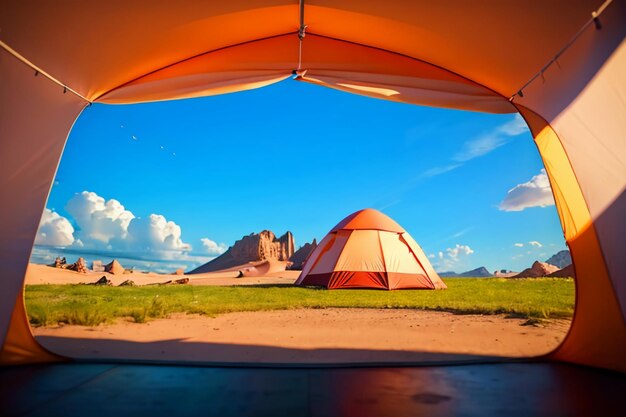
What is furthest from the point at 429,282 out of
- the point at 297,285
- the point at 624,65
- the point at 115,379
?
the point at 115,379

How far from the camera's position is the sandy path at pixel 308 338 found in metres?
3.19

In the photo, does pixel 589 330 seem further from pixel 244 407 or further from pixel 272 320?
pixel 272 320

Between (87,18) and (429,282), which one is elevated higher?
(87,18)

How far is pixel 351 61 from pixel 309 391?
2.91 metres

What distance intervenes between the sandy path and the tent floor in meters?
0.40

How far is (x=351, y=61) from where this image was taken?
347 cm

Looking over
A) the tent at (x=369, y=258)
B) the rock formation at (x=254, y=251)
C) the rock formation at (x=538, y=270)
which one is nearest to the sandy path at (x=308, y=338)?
the tent at (x=369, y=258)

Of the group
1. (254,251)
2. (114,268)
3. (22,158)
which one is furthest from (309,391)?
(254,251)

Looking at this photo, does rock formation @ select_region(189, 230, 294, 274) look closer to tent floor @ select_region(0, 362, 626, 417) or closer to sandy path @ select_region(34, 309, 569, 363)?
sandy path @ select_region(34, 309, 569, 363)

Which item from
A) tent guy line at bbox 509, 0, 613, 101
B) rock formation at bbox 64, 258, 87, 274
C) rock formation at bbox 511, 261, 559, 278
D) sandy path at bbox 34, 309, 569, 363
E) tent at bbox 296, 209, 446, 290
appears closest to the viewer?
tent guy line at bbox 509, 0, 613, 101

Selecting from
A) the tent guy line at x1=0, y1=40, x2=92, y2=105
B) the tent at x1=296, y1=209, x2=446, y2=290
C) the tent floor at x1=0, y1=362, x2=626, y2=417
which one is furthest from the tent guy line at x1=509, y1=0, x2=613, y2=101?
the tent at x1=296, y1=209, x2=446, y2=290

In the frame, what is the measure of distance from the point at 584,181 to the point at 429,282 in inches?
320

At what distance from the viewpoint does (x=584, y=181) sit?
2.88 meters

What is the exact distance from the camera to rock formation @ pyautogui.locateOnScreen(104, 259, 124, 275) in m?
24.7
